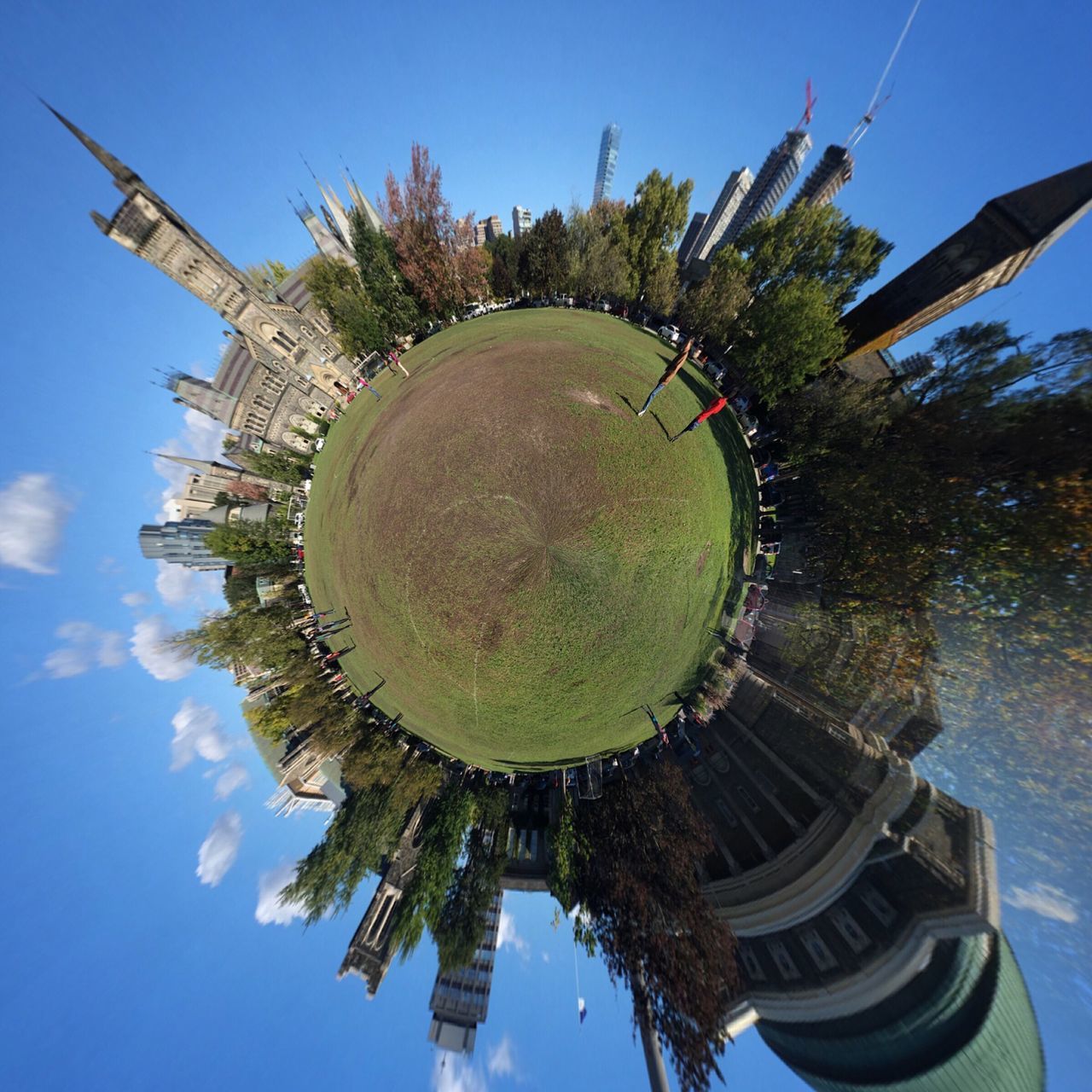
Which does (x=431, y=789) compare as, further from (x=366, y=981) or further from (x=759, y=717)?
(x=759, y=717)

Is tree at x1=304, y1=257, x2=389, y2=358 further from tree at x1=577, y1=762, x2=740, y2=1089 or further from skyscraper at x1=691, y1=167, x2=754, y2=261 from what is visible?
skyscraper at x1=691, y1=167, x2=754, y2=261

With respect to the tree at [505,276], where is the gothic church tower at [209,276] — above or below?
below

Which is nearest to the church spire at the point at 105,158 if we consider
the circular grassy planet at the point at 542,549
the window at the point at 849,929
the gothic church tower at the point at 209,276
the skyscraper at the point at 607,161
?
the gothic church tower at the point at 209,276

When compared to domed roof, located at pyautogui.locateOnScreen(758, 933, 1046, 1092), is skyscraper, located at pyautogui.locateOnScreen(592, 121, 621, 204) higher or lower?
higher

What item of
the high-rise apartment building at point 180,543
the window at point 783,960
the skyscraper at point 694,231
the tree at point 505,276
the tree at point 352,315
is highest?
the skyscraper at point 694,231

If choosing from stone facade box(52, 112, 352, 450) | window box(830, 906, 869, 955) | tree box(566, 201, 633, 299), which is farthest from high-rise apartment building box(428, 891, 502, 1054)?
tree box(566, 201, 633, 299)

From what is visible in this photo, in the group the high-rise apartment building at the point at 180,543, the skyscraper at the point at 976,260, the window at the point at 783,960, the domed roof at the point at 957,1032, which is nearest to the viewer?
the domed roof at the point at 957,1032

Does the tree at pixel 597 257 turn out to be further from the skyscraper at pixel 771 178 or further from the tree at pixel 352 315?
the skyscraper at pixel 771 178
